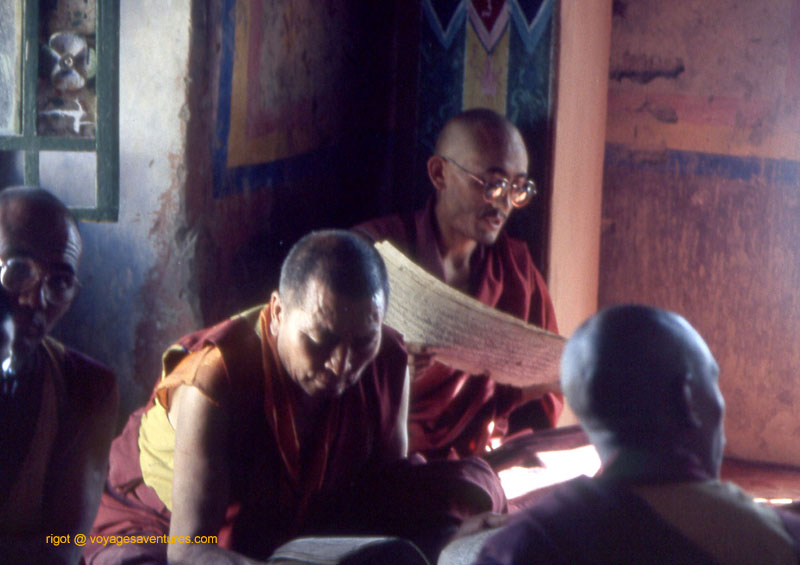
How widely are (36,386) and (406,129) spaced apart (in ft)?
7.16

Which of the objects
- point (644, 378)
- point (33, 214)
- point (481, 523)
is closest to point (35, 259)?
point (33, 214)

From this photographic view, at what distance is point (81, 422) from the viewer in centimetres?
237

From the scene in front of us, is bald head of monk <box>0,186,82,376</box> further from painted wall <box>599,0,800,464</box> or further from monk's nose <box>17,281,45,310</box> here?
painted wall <box>599,0,800,464</box>

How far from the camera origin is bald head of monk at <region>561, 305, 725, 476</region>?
4.61 feet

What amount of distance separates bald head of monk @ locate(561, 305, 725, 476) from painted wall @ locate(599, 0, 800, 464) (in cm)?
363

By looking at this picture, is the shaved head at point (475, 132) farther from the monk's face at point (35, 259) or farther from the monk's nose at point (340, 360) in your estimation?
the monk's face at point (35, 259)

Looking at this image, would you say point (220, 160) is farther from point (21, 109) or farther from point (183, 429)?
point (183, 429)

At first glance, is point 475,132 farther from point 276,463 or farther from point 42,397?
point 42,397

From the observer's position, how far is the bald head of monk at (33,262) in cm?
219

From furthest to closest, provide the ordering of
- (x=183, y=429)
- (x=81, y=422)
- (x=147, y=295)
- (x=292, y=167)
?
(x=292, y=167)
(x=147, y=295)
(x=81, y=422)
(x=183, y=429)

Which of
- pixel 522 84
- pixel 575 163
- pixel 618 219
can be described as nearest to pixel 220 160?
pixel 522 84

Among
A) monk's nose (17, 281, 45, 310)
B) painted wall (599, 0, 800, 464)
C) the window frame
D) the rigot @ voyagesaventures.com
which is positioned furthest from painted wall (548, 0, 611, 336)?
monk's nose (17, 281, 45, 310)

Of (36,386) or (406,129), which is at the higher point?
(406,129)

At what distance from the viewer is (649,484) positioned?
1.41m
